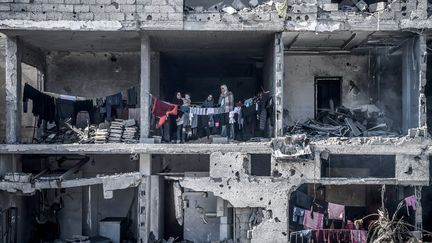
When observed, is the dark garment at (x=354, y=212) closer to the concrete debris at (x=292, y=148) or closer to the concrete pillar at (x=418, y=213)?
the concrete pillar at (x=418, y=213)

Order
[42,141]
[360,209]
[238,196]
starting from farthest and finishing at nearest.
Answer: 1. [360,209]
2. [42,141]
3. [238,196]

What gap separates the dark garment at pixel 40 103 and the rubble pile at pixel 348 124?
8.41m

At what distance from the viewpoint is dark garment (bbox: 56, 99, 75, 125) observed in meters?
18.5

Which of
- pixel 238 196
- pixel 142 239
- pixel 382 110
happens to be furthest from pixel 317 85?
pixel 142 239

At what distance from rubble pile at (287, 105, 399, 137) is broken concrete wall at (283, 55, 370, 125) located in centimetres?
76

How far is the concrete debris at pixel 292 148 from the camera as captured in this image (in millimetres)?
16234

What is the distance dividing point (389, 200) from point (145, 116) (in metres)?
9.20

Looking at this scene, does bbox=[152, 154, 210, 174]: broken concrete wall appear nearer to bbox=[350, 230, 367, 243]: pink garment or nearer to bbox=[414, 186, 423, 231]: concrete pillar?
bbox=[350, 230, 367, 243]: pink garment

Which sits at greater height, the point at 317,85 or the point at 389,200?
the point at 317,85

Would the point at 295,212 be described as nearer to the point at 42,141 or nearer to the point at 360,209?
the point at 360,209

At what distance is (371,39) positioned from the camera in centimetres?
1827

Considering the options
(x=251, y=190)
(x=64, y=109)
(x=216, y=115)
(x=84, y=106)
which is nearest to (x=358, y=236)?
(x=251, y=190)

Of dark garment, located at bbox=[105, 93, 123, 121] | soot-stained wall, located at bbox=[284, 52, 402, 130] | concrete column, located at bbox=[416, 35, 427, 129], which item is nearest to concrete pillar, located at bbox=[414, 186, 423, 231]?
concrete column, located at bbox=[416, 35, 427, 129]

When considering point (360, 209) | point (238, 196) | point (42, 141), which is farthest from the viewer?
point (360, 209)
